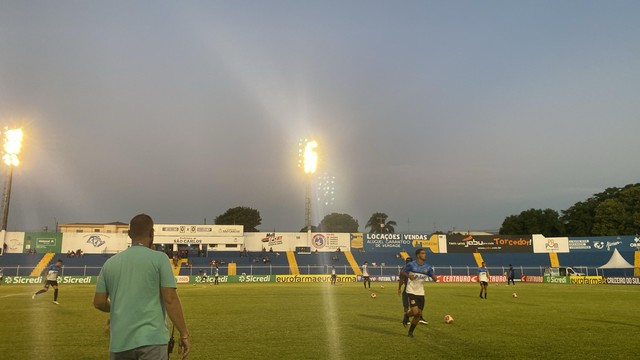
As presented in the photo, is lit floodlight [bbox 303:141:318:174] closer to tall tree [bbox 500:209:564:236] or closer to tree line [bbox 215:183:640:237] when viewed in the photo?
tree line [bbox 215:183:640:237]

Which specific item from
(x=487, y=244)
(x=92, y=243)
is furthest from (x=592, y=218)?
(x=92, y=243)

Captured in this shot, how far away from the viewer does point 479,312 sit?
64.2ft

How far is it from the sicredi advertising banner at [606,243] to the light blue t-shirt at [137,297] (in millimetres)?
76905

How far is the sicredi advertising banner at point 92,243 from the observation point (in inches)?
2603

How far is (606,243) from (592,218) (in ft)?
123

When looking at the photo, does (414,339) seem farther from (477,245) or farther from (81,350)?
(477,245)

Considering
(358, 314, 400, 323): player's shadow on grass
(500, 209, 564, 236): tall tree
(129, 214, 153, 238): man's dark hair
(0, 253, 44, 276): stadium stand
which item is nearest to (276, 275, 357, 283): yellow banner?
(0, 253, 44, 276): stadium stand

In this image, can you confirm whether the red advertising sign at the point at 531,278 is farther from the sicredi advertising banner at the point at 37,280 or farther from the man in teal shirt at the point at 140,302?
the man in teal shirt at the point at 140,302

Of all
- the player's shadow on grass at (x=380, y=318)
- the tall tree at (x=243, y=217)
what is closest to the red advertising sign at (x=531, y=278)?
the player's shadow on grass at (x=380, y=318)

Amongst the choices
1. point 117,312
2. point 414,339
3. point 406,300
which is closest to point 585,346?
point 414,339

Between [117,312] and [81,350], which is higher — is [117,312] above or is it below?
above

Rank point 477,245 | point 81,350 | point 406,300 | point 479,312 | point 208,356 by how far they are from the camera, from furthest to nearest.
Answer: point 477,245 → point 479,312 → point 406,300 → point 81,350 → point 208,356

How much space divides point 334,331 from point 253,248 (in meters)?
60.6

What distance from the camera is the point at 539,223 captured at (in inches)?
4397
